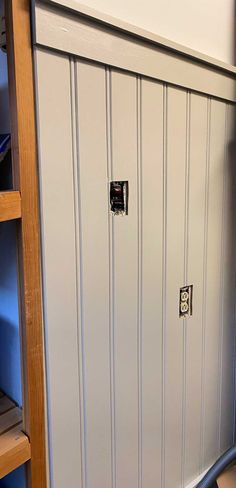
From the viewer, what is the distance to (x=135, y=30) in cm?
92

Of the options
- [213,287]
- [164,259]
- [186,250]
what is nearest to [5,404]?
[164,259]

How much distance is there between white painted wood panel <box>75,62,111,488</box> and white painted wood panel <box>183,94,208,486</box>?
36 cm

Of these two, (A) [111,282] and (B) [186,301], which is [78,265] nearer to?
(A) [111,282]

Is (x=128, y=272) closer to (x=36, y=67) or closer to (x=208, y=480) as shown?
(x=36, y=67)

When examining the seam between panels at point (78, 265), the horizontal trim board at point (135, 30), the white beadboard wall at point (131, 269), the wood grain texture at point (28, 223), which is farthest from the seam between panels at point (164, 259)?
the wood grain texture at point (28, 223)

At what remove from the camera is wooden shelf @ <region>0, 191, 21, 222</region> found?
0.71m

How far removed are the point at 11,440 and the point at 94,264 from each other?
15.8 inches

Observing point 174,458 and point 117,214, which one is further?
point 174,458

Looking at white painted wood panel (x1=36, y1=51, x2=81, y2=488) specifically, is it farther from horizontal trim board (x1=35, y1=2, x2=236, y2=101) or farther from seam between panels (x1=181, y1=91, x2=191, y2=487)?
seam between panels (x1=181, y1=91, x2=191, y2=487)

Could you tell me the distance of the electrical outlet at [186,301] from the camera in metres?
1.22

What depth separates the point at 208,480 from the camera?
1345mm

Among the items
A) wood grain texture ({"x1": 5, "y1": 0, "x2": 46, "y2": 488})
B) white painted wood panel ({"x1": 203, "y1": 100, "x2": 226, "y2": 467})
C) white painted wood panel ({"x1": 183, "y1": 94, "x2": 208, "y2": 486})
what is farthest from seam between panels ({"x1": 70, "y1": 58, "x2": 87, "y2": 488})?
white painted wood panel ({"x1": 203, "y1": 100, "x2": 226, "y2": 467})

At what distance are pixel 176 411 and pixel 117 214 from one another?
69 cm

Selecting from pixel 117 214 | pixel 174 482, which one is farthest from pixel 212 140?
pixel 174 482
